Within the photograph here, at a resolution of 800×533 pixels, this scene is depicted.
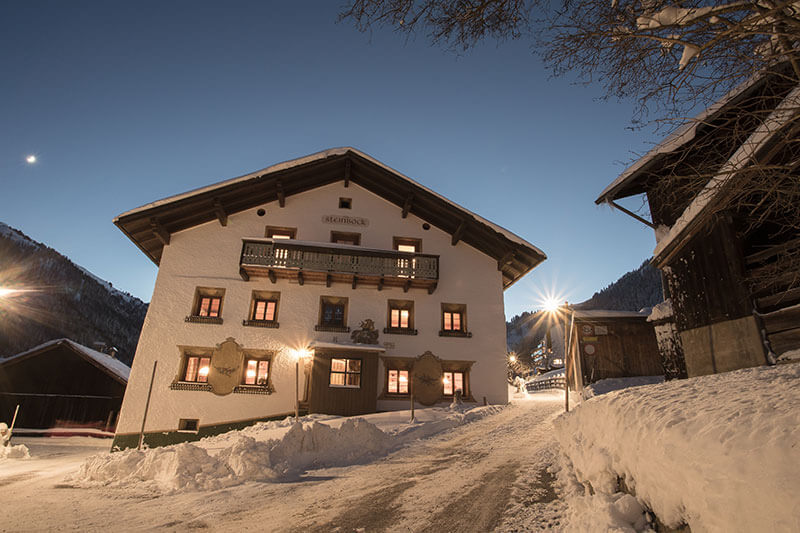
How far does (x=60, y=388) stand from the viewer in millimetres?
23094

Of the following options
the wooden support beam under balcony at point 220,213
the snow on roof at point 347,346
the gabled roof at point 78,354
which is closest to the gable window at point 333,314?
the snow on roof at point 347,346

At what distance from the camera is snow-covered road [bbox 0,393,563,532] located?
5180 millimetres

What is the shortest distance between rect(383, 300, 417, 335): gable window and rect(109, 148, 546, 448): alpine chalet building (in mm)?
67

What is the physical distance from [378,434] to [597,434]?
21.6 ft

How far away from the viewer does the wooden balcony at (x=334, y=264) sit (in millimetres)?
18062

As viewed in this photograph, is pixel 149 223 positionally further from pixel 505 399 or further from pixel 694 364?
pixel 694 364

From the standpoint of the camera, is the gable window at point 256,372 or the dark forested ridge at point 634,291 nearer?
the gable window at point 256,372

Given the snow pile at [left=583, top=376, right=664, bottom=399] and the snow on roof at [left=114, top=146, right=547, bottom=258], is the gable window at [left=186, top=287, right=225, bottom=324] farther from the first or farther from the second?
the snow pile at [left=583, top=376, right=664, bottom=399]

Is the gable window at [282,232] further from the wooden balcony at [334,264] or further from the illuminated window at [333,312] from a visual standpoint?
the illuminated window at [333,312]

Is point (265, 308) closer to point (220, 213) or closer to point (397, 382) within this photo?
point (220, 213)

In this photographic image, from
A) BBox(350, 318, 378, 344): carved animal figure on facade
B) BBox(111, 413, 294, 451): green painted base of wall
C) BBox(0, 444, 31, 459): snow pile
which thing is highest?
BBox(350, 318, 378, 344): carved animal figure on facade

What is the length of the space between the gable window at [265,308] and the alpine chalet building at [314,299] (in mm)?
61

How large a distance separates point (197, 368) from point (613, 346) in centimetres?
1804

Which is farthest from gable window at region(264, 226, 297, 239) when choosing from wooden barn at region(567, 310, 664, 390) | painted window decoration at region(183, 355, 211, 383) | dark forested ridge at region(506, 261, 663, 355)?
dark forested ridge at region(506, 261, 663, 355)
